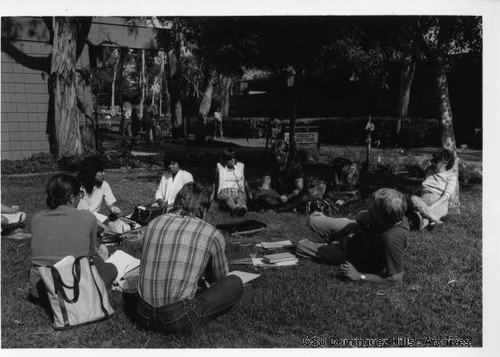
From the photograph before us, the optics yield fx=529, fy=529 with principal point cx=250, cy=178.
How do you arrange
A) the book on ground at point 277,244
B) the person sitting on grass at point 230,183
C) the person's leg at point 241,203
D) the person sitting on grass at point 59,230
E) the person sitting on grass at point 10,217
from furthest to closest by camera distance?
the person sitting on grass at point 230,183, the person's leg at point 241,203, the person sitting on grass at point 10,217, the book on ground at point 277,244, the person sitting on grass at point 59,230

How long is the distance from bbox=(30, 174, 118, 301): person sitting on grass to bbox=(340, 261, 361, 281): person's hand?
7.46 ft

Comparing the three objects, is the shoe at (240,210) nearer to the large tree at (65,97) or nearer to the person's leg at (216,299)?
the person's leg at (216,299)

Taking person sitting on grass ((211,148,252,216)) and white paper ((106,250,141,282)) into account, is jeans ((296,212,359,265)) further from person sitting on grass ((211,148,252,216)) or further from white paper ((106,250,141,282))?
person sitting on grass ((211,148,252,216))

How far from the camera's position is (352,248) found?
5121 mm

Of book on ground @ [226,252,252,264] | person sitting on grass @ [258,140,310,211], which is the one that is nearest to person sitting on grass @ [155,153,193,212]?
person sitting on grass @ [258,140,310,211]

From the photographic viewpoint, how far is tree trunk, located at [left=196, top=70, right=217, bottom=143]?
18.6 meters

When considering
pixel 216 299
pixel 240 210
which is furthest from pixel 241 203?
pixel 216 299

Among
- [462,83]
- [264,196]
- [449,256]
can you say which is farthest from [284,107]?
[449,256]

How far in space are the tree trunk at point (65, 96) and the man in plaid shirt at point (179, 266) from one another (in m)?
9.39

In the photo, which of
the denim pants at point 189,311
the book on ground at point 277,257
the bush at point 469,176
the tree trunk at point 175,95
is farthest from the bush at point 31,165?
the tree trunk at point 175,95

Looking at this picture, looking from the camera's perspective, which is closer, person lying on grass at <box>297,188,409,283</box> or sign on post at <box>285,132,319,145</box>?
person lying on grass at <box>297,188,409,283</box>

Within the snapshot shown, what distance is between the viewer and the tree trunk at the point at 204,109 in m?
18.6

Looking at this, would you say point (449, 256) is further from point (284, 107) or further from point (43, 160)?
point (284, 107)

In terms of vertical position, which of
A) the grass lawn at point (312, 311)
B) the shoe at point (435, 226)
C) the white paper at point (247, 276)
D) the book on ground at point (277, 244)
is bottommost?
the grass lawn at point (312, 311)
